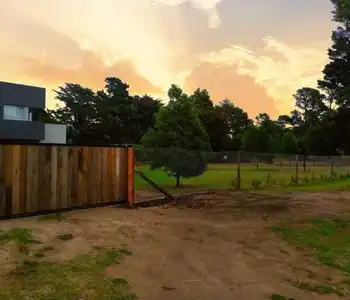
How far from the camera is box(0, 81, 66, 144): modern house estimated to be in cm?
3434

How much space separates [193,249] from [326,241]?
2.68 m

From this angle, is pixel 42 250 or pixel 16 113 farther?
pixel 16 113

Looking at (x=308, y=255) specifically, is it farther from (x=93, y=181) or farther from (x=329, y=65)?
(x=329, y=65)

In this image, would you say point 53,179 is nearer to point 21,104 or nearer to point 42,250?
point 42,250

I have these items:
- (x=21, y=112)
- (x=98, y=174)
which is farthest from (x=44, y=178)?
(x=21, y=112)

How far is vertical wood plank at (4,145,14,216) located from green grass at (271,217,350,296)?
481 centimetres

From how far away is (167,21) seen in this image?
14438 mm

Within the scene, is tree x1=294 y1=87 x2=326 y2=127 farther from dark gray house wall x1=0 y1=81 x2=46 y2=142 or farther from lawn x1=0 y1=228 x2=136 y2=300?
lawn x1=0 y1=228 x2=136 y2=300

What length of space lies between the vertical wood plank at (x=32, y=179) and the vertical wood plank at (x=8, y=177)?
0.34m

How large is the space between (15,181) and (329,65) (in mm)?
45260

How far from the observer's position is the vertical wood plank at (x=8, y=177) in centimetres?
724

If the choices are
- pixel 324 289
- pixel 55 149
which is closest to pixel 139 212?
pixel 55 149

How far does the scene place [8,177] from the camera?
23.8 feet

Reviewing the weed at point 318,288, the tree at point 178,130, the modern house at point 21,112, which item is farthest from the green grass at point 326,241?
the modern house at point 21,112
